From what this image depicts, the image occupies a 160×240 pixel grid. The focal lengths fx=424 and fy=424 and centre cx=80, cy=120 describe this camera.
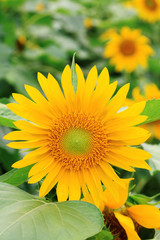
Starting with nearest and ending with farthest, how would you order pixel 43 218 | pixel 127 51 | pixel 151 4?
pixel 43 218, pixel 127 51, pixel 151 4

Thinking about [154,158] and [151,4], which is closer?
[154,158]

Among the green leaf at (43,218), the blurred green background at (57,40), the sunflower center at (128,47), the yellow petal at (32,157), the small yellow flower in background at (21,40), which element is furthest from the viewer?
the sunflower center at (128,47)

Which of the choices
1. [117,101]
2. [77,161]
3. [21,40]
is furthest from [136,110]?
[21,40]

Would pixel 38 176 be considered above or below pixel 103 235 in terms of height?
above

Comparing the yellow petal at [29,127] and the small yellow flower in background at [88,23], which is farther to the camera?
the small yellow flower in background at [88,23]

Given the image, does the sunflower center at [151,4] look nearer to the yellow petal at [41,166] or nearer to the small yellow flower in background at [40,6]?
the small yellow flower in background at [40,6]

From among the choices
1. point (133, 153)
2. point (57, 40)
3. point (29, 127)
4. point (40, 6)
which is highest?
point (40, 6)

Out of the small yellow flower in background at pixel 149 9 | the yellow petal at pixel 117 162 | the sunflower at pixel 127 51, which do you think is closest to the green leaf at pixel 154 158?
the yellow petal at pixel 117 162

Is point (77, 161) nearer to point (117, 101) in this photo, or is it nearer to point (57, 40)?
point (117, 101)
